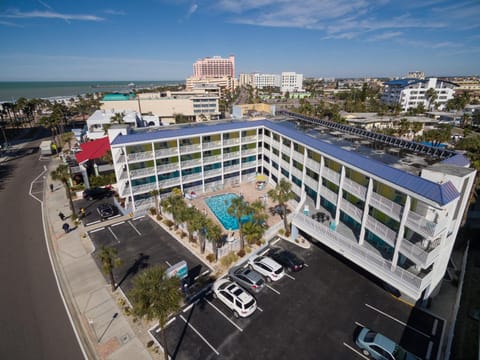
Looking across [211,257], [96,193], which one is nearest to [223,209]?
[211,257]

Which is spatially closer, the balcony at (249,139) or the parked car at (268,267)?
the parked car at (268,267)

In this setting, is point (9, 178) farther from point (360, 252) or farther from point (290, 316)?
point (360, 252)

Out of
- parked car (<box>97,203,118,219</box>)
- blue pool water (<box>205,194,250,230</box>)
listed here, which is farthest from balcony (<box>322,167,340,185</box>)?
parked car (<box>97,203,118,219</box>)

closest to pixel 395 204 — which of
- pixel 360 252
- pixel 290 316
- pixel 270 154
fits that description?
pixel 360 252

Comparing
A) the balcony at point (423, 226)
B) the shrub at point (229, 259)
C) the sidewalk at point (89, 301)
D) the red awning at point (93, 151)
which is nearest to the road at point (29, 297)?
the sidewalk at point (89, 301)

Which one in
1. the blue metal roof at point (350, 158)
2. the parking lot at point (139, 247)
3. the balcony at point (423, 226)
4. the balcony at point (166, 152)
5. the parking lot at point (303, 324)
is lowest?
the parking lot at point (303, 324)

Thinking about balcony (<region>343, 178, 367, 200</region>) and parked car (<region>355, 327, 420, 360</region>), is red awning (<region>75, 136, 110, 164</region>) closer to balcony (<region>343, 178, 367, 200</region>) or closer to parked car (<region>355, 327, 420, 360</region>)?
balcony (<region>343, 178, 367, 200</region>)

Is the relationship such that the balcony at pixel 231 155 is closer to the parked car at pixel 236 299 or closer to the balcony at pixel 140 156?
the balcony at pixel 140 156

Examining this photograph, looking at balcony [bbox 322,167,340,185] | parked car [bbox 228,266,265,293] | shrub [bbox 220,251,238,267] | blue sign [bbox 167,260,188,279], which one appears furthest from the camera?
balcony [bbox 322,167,340,185]
